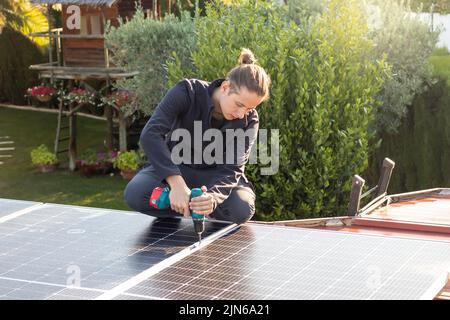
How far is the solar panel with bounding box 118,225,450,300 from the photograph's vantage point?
4.77 meters

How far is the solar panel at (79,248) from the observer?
495 centimetres

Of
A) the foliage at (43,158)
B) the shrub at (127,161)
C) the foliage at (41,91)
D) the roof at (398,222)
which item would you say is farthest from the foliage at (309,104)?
the foliage at (41,91)

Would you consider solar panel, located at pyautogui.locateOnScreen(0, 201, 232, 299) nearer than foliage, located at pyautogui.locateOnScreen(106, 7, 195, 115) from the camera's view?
Yes

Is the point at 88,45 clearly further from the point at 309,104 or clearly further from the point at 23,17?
the point at 309,104

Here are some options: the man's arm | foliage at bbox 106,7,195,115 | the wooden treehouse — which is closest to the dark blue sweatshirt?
the man's arm

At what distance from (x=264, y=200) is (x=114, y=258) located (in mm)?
4893

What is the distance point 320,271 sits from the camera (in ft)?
17.0

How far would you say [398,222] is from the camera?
809 centimetres

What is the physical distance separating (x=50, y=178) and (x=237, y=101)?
483 inches

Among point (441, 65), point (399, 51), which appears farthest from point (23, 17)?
point (441, 65)

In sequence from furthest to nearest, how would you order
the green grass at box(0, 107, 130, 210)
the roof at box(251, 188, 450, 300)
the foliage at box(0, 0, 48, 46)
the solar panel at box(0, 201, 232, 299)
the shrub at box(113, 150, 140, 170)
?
1. the foliage at box(0, 0, 48, 46)
2. the shrub at box(113, 150, 140, 170)
3. the green grass at box(0, 107, 130, 210)
4. the roof at box(251, 188, 450, 300)
5. the solar panel at box(0, 201, 232, 299)

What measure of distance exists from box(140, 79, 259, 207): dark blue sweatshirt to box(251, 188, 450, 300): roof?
2.45 ft

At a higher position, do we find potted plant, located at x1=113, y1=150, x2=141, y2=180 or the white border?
the white border

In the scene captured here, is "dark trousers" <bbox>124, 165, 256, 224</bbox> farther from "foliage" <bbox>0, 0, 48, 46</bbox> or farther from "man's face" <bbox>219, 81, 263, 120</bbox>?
"foliage" <bbox>0, 0, 48, 46</bbox>
